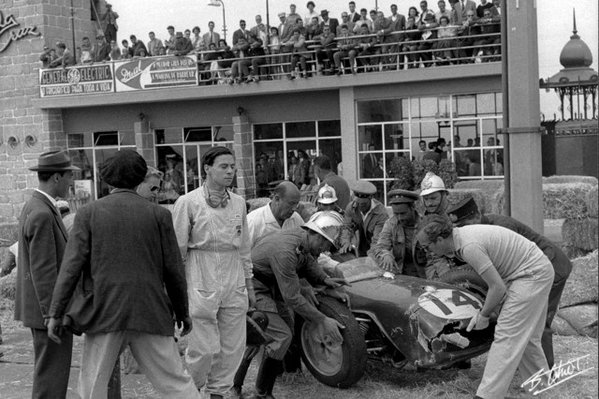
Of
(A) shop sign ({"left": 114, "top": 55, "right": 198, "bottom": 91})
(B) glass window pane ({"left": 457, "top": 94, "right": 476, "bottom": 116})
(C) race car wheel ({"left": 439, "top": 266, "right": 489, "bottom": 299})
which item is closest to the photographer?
(C) race car wheel ({"left": 439, "top": 266, "right": 489, "bottom": 299})

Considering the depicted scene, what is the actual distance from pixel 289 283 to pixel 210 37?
22.4 meters

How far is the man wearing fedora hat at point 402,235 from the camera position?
789 centimetres

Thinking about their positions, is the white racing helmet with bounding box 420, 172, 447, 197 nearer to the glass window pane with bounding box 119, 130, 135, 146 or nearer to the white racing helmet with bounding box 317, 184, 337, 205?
the white racing helmet with bounding box 317, 184, 337, 205

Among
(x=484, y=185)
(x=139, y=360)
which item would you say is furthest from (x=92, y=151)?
(x=139, y=360)

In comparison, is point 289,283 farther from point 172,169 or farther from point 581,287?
point 172,169

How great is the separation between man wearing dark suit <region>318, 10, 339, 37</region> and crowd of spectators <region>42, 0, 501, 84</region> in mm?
22

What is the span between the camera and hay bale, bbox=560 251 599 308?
346 inches

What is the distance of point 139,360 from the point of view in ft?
17.8

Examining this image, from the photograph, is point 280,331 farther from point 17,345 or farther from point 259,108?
point 259,108

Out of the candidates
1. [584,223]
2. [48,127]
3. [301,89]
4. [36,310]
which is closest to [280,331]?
[36,310]

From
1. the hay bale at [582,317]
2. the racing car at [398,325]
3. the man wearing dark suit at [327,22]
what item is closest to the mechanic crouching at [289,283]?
the racing car at [398,325]

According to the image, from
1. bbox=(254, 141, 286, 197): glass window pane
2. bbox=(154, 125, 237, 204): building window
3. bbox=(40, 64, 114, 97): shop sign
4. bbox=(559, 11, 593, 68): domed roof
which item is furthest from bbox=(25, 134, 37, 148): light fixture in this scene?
bbox=(559, 11, 593, 68): domed roof

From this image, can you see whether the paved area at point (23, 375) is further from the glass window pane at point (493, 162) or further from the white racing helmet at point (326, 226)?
the glass window pane at point (493, 162)
